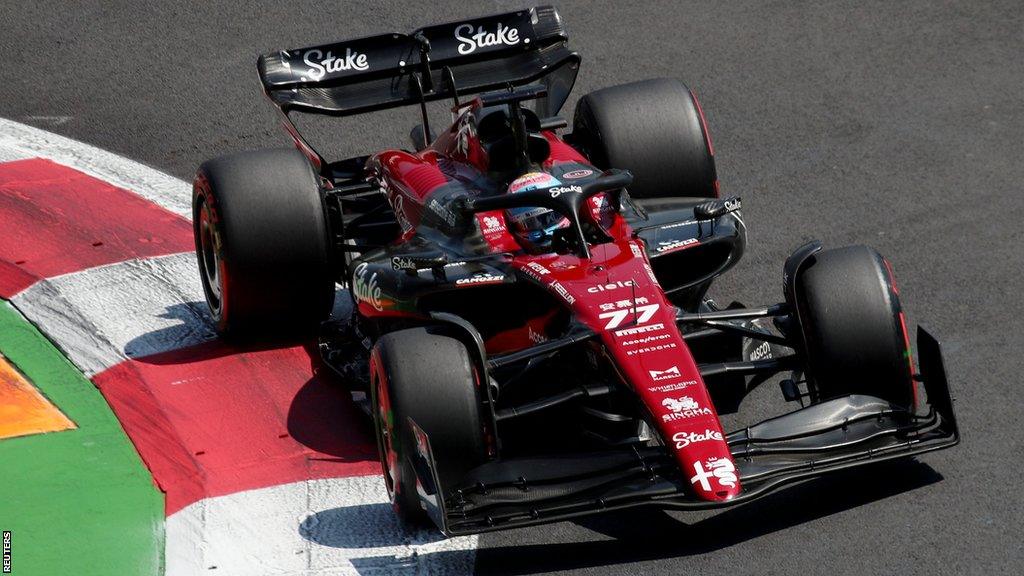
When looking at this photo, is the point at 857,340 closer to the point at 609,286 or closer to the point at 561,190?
the point at 609,286

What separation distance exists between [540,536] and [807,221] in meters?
3.72

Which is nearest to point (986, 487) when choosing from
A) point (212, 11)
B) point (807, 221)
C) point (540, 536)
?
point (540, 536)

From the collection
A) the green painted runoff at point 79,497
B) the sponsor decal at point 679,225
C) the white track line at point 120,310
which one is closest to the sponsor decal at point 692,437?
the sponsor decal at point 679,225

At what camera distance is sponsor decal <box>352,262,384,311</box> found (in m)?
7.53

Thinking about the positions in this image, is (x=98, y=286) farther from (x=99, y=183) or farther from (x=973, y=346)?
(x=973, y=346)

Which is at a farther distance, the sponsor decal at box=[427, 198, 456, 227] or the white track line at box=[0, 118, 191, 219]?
the white track line at box=[0, 118, 191, 219]

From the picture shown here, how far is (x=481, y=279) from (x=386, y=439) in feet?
3.06

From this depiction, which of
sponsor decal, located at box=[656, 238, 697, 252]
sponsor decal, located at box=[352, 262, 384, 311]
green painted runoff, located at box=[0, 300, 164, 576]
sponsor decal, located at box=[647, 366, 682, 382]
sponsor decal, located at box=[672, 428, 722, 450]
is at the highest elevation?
sponsor decal, located at box=[656, 238, 697, 252]

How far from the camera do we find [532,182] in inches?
300

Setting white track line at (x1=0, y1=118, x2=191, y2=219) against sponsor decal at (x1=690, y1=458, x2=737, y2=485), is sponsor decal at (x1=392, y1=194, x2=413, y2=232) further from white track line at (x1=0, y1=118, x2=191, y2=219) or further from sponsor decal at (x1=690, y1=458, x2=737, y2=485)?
sponsor decal at (x1=690, y1=458, x2=737, y2=485)

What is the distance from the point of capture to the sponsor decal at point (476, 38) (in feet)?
30.3

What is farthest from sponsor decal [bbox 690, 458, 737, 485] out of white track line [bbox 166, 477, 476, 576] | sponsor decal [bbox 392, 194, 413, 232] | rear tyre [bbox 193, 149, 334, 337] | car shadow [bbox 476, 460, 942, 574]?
rear tyre [bbox 193, 149, 334, 337]

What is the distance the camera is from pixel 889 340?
262 inches

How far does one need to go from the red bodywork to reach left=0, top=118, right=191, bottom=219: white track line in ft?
8.01
